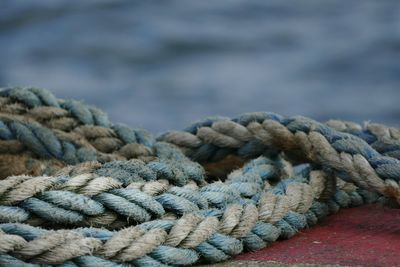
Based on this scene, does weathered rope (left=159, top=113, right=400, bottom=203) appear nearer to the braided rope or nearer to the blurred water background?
the braided rope

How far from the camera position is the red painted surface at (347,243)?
144 centimetres

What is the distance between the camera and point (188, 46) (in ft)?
20.4

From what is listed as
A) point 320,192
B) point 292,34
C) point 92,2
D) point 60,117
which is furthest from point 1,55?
point 320,192

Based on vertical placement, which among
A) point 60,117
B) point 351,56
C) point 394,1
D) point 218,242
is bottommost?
point 218,242

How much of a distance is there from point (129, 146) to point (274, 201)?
490 millimetres

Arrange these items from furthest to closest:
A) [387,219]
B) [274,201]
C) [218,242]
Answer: [387,219]
[274,201]
[218,242]

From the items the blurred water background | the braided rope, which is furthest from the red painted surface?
the blurred water background

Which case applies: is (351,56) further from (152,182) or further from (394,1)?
(152,182)

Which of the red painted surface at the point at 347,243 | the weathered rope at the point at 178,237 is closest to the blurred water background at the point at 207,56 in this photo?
the red painted surface at the point at 347,243

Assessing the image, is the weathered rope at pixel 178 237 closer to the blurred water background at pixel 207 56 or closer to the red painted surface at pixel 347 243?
the red painted surface at pixel 347 243

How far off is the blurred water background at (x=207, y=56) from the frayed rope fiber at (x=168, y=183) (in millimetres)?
2788

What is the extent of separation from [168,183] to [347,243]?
0.36m

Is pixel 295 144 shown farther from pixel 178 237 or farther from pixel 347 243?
pixel 178 237

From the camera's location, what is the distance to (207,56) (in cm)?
603
